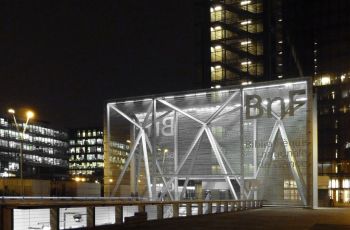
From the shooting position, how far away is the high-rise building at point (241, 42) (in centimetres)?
10450

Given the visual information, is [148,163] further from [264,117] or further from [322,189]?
[322,189]

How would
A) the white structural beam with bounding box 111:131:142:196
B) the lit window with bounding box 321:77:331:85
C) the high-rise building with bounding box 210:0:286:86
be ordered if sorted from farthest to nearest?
the lit window with bounding box 321:77:331:85
the high-rise building with bounding box 210:0:286:86
the white structural beam with bounding box 111:131:142:196

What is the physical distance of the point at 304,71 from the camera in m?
122

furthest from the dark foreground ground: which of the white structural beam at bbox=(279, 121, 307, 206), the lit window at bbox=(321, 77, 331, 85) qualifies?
the lit window at bbox=(321, 77, 331, 85)

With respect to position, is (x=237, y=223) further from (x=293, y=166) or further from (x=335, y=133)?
(x=335, y=133)

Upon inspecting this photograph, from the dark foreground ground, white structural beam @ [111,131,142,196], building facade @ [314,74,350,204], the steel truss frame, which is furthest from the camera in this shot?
building facade @ [314,74,350,204]

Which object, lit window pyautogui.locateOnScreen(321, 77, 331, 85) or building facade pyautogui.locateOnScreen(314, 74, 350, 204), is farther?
lit window pyautogui.locateOnScreen(321, 77, 331, 85)

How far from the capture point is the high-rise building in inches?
4114

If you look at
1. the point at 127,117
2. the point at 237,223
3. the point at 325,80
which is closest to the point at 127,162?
the point at 127,117

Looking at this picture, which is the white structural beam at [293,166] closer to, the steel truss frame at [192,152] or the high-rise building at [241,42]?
the steel truss frame at [192,152]

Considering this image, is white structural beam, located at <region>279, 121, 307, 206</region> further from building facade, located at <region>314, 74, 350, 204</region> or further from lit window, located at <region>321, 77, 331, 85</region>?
lit window, located at <region>321, 77, 331, 85</region>

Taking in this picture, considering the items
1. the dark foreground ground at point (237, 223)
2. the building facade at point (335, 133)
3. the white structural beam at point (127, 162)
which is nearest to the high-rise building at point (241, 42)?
the building facade at point (335, 133)

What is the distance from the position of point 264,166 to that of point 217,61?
51540 millimetres

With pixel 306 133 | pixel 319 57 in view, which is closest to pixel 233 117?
pixel 306 133
